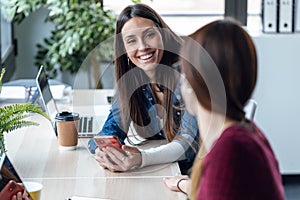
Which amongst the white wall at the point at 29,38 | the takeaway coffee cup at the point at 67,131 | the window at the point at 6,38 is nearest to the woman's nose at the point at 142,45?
the takeaway coffee cup at the point at 67,131

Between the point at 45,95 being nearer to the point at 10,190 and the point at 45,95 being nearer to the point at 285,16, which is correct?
the point at 10,190

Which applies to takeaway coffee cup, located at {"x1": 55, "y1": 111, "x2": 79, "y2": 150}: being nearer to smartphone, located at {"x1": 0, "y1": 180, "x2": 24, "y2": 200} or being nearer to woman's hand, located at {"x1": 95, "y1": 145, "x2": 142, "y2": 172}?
woman's hand, located at {"x1": 95, "y1": 145, "x2": 142, "y2": 172}

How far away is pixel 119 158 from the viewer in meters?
2.40

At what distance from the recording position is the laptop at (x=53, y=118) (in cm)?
284

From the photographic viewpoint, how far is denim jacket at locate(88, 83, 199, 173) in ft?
8.46

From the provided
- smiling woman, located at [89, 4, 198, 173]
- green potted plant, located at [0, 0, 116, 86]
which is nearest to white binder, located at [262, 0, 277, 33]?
green potted plant, located at [0, 0, 116, 86]

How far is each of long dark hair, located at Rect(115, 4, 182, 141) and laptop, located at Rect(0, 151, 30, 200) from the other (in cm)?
86

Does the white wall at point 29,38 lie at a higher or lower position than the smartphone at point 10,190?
lower

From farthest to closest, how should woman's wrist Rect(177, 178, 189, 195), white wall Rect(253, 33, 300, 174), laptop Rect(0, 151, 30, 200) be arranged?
white wall Rect(253, 33, 300, 174), woman's wrist Rect(177, 178, 189, 195), laptop Rect(0, 151, 30, 200)

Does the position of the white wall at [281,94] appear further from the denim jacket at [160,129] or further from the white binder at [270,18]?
the denim jacket at [160,129]

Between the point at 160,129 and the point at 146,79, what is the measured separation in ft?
0.69

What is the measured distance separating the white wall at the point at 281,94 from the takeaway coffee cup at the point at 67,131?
5.58ft

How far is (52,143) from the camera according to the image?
2.76 m

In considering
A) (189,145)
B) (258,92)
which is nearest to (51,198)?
(189,145)
